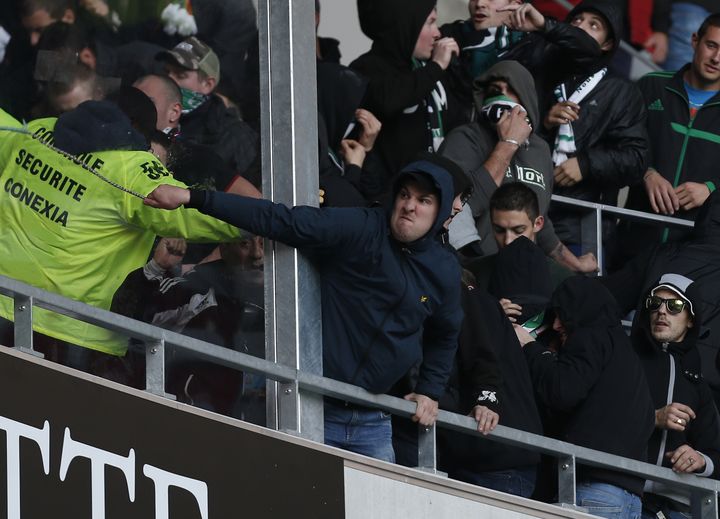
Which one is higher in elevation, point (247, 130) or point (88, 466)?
point (247, 130)

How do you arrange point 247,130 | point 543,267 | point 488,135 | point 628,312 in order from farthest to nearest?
point 628,312, point 488,135, point 543,267, point 247,130

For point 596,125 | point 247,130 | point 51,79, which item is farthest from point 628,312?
point 51,79

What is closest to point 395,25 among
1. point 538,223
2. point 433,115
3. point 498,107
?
point 433,115

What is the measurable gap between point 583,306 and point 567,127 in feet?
6.00

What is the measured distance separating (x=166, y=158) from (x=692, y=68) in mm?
4262

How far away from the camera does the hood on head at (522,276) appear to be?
7.56 m

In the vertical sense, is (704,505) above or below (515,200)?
below

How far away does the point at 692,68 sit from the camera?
31.6 ft

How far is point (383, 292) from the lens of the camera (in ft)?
20.5

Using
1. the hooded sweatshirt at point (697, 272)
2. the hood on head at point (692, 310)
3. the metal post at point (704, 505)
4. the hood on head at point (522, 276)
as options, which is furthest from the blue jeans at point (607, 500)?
the hooded sweatshirt at point (697, 272)

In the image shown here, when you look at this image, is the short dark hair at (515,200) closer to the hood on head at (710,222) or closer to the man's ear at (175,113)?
the hood on head at (710,222)

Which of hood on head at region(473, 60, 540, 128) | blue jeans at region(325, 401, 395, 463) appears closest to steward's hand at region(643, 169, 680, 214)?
hood on head at region(473, 60, 540, 128)

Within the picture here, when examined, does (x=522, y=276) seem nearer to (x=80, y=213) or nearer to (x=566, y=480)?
(x=566, y=480)

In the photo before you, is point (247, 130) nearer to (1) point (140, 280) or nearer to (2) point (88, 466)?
(1) point (140, 280)
